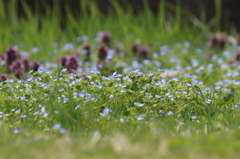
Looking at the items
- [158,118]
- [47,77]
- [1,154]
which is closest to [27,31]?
[47,77]

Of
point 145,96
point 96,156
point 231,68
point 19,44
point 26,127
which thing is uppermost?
point 19,44

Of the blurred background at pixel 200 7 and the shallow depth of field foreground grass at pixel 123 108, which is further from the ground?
the blurred background at pixel 200 7

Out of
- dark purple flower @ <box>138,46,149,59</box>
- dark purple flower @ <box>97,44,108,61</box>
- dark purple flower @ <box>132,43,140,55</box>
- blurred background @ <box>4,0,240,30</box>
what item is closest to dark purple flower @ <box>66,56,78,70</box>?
dark purple flower @ <box>97,44,108,61</box>

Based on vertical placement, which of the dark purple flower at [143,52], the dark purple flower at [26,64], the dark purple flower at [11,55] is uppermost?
the dark purple flower at [143,52]

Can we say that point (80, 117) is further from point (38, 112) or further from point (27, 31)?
point (27, 31)

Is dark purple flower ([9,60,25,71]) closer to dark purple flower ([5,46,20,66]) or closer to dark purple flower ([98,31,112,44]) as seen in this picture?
dark purple flower ([5,46,20,66])

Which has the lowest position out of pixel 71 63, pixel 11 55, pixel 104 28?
pixel 71 63

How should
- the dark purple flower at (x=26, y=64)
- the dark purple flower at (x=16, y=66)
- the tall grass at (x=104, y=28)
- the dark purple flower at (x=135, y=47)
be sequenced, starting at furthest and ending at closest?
the tall grass at (x=104, y=28), the dark purple flower at (x=135, y=47), the dark purple flower at (x=26, y=64), the dark purple flower at (x=16, y=66)

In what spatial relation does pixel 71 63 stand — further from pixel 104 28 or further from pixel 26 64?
pixel 104 28

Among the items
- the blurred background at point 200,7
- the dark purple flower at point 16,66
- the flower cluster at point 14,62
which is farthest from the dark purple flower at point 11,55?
the blurred background at point 200,7

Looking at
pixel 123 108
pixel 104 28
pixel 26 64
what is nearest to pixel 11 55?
pixel 26 64

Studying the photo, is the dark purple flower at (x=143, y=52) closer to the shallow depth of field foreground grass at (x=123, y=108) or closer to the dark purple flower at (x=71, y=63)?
the shallow depth of field foreground grass at (x=123, y=108)
